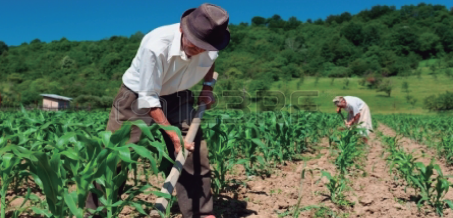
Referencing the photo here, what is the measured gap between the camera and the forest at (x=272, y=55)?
6594 centimetres

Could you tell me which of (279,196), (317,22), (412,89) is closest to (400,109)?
(412,89)

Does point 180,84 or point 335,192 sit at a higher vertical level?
point 180,84

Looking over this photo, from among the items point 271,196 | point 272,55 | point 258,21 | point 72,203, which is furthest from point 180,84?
point 258,21

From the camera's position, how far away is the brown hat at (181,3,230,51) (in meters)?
2.14

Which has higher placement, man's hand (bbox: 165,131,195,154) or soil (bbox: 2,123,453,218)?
man's hand (bbox: 165,131,195,154)

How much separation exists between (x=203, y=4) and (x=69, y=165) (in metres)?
1.25

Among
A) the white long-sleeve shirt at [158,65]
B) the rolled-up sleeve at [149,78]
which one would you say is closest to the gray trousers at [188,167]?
the white long-sleeve shirt at [158,65]

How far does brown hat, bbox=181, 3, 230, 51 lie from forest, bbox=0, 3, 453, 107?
52.1 meters

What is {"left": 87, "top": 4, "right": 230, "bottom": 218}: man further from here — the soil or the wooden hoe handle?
the soil

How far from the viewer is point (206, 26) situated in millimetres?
2131

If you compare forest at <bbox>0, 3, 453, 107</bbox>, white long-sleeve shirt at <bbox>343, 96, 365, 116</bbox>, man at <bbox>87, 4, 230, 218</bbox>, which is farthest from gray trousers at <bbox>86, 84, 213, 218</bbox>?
Result: forest at <bbox>0, 3, 453, 107</bbox>

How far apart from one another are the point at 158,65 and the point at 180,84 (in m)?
0.35

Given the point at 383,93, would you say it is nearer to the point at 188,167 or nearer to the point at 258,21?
the point at 188,167

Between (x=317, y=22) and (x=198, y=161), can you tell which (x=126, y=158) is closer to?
(x=198, y=161)
